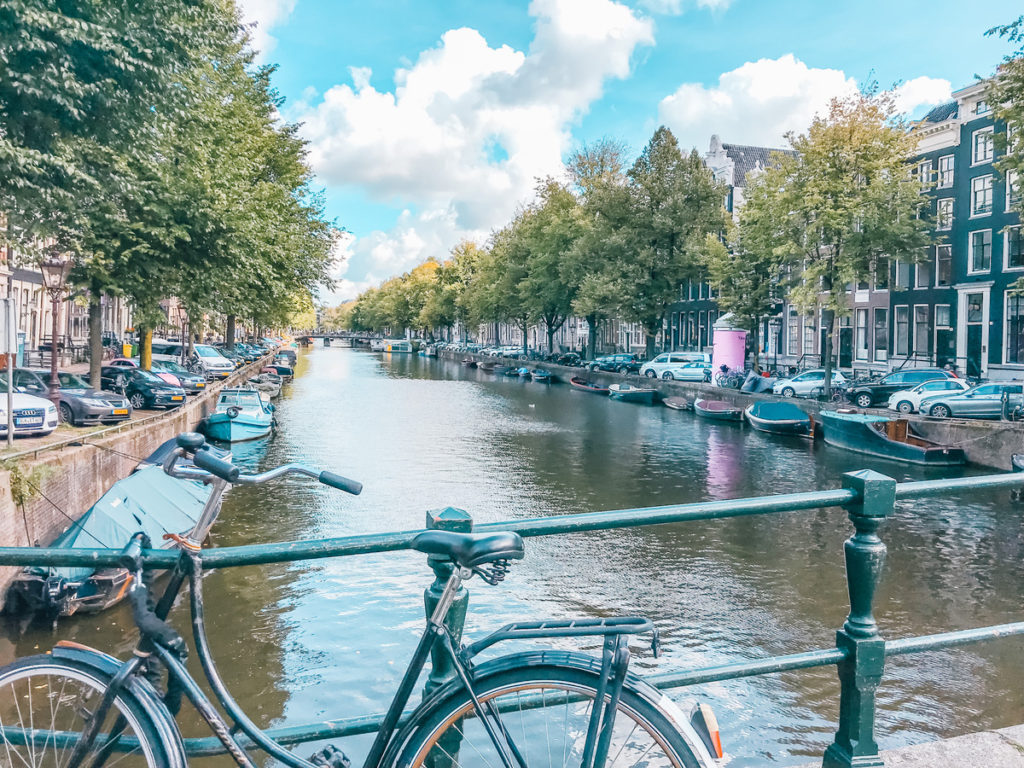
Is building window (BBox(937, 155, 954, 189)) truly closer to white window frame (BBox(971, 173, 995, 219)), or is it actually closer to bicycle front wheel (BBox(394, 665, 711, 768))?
white window frame (BBox(971, 173, 995, 219))

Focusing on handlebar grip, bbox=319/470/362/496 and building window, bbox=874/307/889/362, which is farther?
building window, bbox=874/307/889/362

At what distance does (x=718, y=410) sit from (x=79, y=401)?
992 inches

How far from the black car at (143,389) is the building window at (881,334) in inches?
1266

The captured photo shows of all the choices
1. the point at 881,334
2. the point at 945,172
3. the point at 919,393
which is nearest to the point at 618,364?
the point at 881,334

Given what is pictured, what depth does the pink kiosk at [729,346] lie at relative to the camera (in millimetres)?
46562

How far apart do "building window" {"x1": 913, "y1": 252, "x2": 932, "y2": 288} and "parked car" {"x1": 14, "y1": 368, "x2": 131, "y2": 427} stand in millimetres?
34190

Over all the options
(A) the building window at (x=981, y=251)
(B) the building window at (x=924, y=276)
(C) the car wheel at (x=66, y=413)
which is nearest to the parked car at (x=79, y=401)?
(C) the car wheel at (x=66, y=413)

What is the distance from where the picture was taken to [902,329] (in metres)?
42.7

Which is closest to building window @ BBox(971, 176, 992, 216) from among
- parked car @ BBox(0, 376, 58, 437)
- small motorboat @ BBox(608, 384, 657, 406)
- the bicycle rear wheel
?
small motorboat @ BBox(608, 384, 657, 406)

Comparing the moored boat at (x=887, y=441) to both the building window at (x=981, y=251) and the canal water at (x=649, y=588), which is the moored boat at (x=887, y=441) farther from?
the building window at (x=981, y=251)

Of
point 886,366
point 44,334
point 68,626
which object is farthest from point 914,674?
point 44,334

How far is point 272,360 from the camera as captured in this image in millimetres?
68812

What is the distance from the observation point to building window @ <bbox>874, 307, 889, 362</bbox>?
143 feet

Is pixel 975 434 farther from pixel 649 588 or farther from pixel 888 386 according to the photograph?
pixel 649 588
